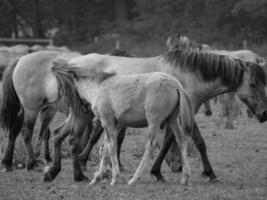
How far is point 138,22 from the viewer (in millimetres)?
47281

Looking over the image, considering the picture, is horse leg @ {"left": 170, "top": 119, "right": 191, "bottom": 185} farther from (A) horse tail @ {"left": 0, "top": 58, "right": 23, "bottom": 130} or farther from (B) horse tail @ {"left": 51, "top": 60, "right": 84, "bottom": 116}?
(A) horse tail @ {"left": 0, "top": 58, "right": 23, "bottom": 130}

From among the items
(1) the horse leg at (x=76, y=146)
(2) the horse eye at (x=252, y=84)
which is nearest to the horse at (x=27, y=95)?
(1) the horse leg at (x=76, y=146)

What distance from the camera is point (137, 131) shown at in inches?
682

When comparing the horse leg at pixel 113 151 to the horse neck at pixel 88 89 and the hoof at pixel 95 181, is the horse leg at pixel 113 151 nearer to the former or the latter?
the hoof at pixel 95 181

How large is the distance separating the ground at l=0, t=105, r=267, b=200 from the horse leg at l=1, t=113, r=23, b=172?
6.6 inches

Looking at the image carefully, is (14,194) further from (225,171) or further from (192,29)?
(192,29)

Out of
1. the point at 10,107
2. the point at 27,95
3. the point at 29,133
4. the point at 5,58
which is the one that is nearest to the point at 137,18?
the point at 5,58

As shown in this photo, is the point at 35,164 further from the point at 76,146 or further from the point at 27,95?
the point at 76,146

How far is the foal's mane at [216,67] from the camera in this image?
34.4ft

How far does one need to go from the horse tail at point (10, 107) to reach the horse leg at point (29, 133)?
225 millimetres

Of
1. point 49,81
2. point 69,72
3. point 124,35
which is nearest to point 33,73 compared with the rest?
point 49,81

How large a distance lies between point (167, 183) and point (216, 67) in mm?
1813

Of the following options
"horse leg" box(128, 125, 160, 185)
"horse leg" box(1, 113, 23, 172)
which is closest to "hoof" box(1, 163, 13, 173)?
"horse leg" box(1, 113, 23, 172)

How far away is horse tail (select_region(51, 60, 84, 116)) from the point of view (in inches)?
400
